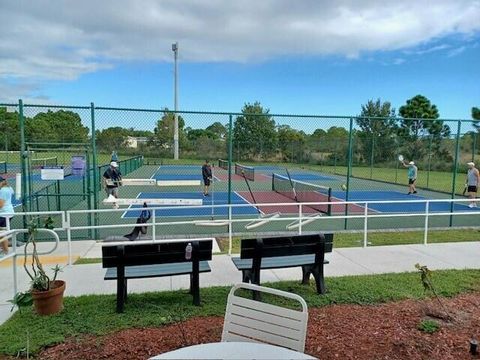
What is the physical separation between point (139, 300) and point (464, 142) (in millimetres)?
22563

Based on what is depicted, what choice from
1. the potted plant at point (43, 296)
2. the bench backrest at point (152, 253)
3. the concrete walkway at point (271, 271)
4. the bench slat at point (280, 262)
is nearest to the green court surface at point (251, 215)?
the concrete walkway at point (271, 271)

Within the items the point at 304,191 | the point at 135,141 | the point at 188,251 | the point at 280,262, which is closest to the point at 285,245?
the point at 280,262

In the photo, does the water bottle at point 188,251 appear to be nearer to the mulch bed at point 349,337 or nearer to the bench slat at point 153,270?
the bench slat at point 153,270

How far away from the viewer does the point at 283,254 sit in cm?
509

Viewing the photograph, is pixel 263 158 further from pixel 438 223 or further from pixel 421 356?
pixel 421 356

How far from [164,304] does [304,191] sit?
12747mm

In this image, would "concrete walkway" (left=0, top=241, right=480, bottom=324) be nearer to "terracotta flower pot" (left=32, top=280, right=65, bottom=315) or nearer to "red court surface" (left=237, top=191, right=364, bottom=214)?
"terracotta flower pot" (left=32, top=280, right=65, bottom=315)

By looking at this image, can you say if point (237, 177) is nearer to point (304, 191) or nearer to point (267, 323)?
point (304, 191)

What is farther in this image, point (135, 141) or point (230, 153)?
point (135, 141)

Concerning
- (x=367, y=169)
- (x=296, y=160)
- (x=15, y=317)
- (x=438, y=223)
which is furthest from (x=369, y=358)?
(x=367, y=169)

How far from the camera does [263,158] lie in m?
16.5

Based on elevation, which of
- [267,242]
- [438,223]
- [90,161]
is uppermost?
[90,161]

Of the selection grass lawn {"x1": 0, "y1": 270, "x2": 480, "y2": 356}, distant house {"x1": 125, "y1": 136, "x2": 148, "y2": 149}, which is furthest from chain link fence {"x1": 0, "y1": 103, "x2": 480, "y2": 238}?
grass lawn {"x1": 0, "y1": 270, "x2": 480, "y2": 356}

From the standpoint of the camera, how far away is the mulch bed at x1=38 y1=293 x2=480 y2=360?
144 inches
